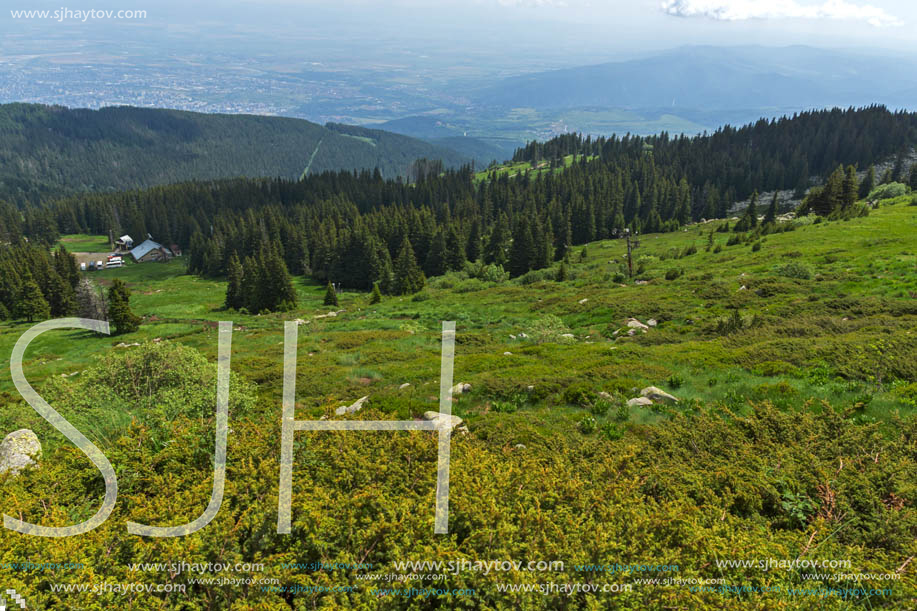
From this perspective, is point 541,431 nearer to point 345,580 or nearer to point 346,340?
point 345,580

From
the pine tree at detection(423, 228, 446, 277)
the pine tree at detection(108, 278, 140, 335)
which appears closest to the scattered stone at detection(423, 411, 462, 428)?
the pine tree at detection(108, 278, 140, 335)

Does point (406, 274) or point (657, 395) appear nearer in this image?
point (657, 395)

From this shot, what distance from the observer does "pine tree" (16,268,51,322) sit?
222ft

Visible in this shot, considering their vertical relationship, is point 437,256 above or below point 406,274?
above

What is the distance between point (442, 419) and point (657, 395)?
7.74 metres

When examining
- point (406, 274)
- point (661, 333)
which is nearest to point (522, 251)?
point (406, 274)

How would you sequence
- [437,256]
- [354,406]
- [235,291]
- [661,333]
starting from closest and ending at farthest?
[354,406]
[661,333]
[235,291]
[437,256]

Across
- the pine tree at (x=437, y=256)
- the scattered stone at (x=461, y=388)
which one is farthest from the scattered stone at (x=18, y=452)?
the pine tree at (x=437, y=256)

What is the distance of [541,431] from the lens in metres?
12.6

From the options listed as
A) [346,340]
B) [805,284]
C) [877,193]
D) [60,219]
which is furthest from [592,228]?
[60,219]

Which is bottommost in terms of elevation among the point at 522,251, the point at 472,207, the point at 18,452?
the point at 522,251

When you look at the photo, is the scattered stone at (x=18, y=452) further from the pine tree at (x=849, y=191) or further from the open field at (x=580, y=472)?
the pine tree at (x=849, y=191)

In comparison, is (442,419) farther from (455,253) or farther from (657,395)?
(455,253)

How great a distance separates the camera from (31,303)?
67.7 metres
